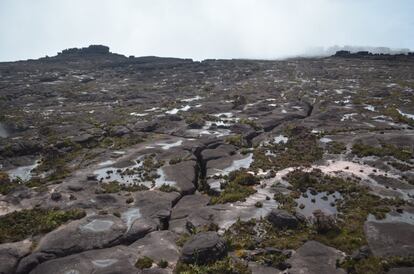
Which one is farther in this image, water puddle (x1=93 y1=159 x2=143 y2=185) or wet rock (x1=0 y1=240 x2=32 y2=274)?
water puddle (x1=93 y1=159 x2=143 y2=185)

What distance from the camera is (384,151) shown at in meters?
59.0

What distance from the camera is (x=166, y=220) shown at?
139 feet

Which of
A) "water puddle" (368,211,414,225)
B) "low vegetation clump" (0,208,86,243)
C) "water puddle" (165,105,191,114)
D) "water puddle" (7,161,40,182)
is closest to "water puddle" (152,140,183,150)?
"water puddle" (7,161,40,182)

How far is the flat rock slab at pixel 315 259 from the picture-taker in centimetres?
3097

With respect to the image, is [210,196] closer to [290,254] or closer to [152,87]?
[290,254]

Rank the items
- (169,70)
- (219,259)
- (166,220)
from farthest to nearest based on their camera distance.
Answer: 1. (169,70)
2. (166,220)
3. (219,259)

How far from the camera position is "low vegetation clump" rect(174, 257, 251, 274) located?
101 feet

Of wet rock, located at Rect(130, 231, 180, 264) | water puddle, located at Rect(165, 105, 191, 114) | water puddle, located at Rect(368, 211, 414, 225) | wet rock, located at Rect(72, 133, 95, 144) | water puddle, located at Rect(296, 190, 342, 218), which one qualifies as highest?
water puddle, located at Rect(165, 105, 191, 114)

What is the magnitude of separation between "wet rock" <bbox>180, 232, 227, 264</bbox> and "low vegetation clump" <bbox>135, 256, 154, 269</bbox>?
267 centimetres

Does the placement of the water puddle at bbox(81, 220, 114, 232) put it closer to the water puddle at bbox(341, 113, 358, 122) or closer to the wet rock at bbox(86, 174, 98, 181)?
the wet rock at bbox(86, 174, 98, 181)

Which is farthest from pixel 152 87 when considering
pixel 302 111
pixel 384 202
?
pixel 384 202

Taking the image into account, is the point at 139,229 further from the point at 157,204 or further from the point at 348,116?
the point at 348,116

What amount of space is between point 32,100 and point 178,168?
8708cm

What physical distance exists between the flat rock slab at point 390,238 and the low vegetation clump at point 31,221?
29181 mm
